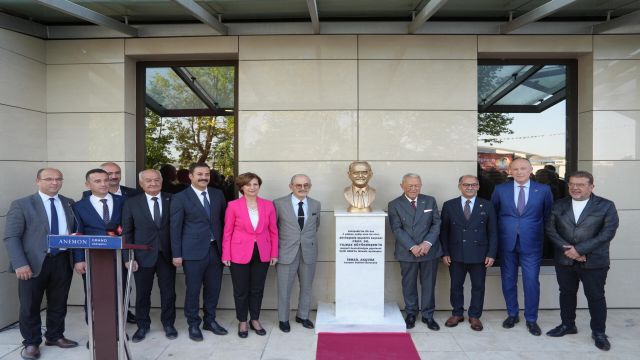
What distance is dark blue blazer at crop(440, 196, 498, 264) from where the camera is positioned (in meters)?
4.57

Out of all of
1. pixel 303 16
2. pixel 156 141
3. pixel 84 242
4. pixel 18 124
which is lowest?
pixel 84 242

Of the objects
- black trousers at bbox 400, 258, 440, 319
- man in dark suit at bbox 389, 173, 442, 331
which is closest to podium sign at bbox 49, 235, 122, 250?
man in dark suit at bbox 389, 173, 442, 331

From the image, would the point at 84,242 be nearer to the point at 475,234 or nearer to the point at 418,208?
the point at 418,208

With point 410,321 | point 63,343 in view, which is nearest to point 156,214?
point 63,343

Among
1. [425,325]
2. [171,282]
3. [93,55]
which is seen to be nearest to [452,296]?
[425,325]

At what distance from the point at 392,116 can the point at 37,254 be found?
13.1 ft

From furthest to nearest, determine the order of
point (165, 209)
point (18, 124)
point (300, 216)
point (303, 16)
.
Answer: point (303, 16) < point (18, 124) < point (300, 216) < point (165, 209)

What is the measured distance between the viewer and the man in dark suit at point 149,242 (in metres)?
4.20

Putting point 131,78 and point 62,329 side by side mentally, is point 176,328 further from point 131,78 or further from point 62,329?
point 131,78

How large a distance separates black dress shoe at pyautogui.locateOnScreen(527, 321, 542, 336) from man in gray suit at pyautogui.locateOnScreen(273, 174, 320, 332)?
7.50 feet

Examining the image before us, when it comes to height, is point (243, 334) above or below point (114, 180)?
below

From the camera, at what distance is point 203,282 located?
4.54 metres

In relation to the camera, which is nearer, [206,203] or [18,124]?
[206,203]

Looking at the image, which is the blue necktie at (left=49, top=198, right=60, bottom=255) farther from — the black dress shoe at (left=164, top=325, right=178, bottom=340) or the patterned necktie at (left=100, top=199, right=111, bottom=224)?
the black dress shoe at (left=164, top=325, right=178, bottom=340)
